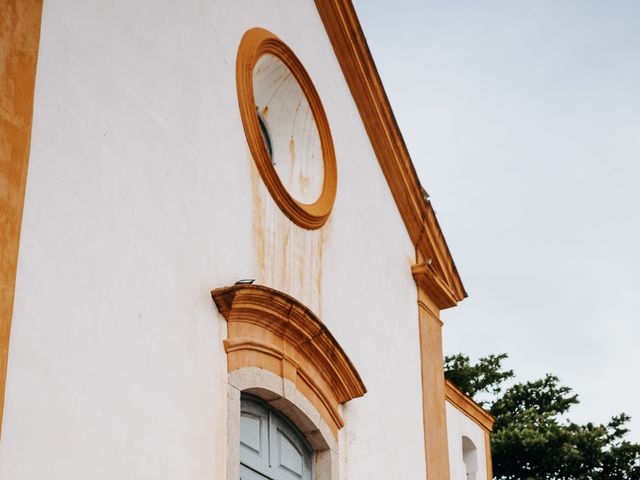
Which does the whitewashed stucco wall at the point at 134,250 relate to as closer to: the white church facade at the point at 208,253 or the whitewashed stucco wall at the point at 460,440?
the white church facade at the point at 208,253

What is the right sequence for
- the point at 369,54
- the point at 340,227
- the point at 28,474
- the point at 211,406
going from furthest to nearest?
1. the point at 369,54
2. the point at 340,227
3. the point at 211,406
4. the point at 28,474

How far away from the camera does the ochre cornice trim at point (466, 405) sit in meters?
12.4

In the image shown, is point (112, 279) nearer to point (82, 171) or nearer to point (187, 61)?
point (82, 171)

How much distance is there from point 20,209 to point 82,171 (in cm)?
67

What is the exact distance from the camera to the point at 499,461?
27.3m

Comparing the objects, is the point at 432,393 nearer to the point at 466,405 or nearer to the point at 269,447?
the point at 466,405

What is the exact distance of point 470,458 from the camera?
13.5 m

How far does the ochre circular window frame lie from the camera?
8.59 meters

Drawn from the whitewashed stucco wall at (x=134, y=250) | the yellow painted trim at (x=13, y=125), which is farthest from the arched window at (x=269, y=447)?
the yellow painted trim at (x=13, y=125)

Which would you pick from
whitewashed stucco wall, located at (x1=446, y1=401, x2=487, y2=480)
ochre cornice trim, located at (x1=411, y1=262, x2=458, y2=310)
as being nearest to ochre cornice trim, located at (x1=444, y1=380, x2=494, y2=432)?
whitewashed stucco wall, located at (x1=446, y1=401, x2=487, y2=480)

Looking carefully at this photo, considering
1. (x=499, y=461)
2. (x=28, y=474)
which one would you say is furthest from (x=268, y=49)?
(x=499, y=461)

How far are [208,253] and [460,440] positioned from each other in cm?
594

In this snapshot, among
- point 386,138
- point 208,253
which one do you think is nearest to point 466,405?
point 386,138

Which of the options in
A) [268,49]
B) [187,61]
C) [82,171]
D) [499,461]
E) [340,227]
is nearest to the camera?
[82,171]
